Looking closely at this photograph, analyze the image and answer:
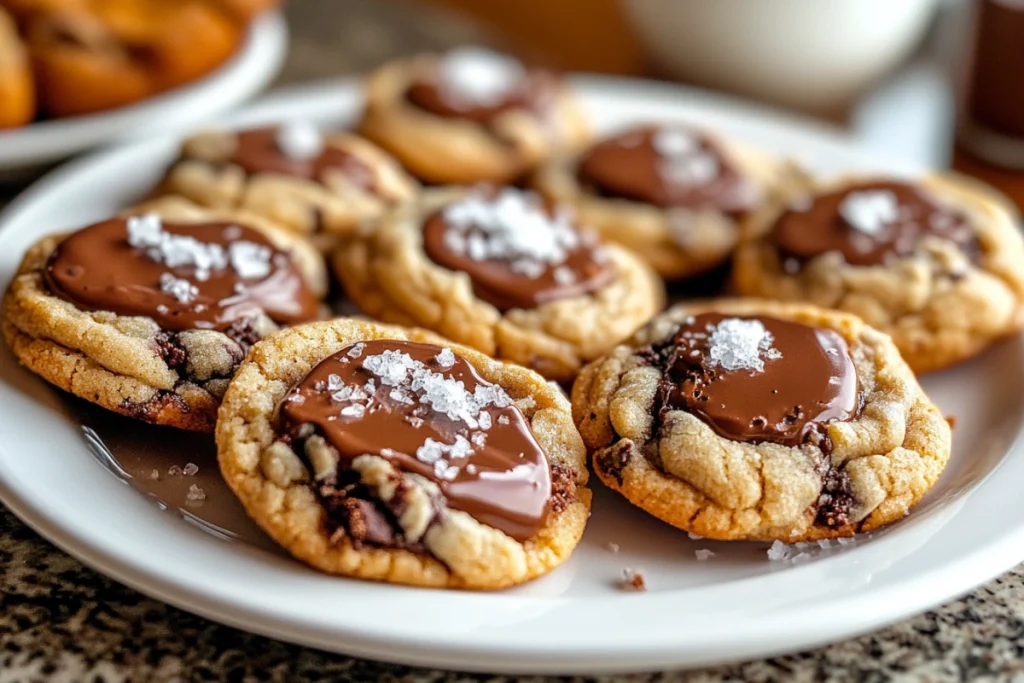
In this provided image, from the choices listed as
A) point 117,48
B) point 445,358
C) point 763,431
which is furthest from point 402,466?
point 117,48

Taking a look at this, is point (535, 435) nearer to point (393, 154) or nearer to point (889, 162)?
point (393, 154)

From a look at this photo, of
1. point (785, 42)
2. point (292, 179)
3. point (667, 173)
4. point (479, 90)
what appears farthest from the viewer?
point (785, 42)

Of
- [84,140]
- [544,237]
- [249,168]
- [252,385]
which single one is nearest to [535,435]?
[252,385]

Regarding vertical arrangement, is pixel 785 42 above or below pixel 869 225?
below

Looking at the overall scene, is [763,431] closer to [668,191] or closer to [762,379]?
[762,379]

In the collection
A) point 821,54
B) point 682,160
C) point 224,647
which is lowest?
point 224,647

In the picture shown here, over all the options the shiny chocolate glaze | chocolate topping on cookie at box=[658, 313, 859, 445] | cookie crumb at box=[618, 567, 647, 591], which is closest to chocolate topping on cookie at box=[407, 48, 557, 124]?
the shiny chocolate glaze

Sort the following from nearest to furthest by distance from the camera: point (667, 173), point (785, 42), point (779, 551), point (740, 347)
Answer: point (779, 551), point (740, 347), point (667, 173), point (785, 42)
